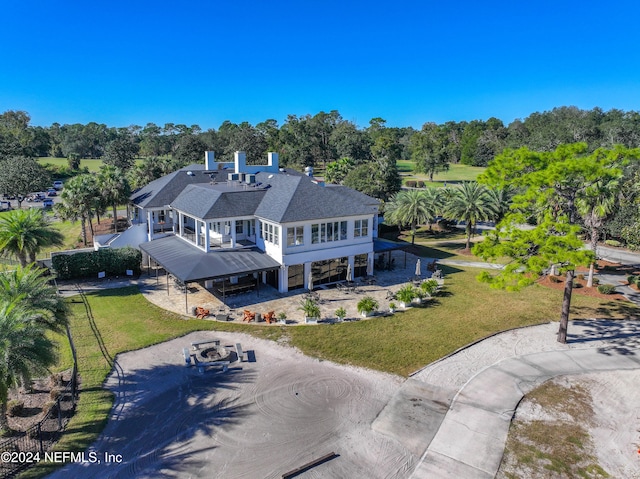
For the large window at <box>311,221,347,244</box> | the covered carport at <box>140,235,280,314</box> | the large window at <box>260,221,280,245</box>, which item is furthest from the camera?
the large window at <box>311,221,347,244</box>

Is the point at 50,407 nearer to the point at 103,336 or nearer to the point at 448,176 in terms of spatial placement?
the point at 103,336

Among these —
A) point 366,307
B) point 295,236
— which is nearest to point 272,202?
point 295,236

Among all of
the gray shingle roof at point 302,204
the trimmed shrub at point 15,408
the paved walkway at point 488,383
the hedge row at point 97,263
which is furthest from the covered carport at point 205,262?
the paved walkway at point 488,383

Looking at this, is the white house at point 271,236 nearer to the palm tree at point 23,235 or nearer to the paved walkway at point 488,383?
the palm tree at point 23,235

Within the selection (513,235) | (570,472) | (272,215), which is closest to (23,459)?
(570,472)

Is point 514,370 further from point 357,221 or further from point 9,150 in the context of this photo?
point 9,150

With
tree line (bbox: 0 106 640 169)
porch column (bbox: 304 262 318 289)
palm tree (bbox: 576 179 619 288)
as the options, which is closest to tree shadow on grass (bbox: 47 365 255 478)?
porch column (bbox: 304 262 318 289)

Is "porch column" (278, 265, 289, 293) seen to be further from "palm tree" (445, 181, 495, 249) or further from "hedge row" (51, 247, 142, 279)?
"palm tree" (445, 181, 495, 249)
